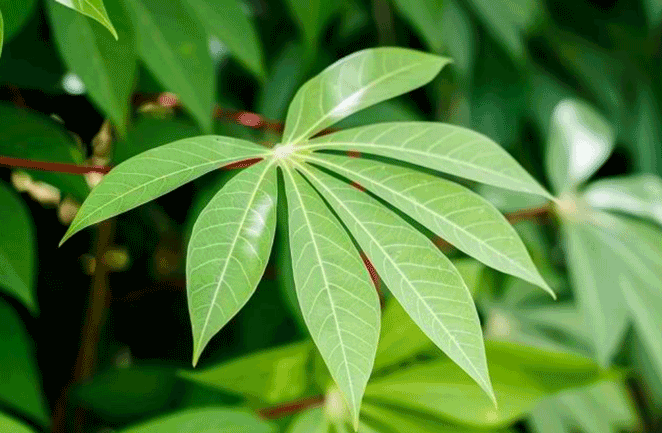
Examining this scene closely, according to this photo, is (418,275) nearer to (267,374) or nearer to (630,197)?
(267,374)

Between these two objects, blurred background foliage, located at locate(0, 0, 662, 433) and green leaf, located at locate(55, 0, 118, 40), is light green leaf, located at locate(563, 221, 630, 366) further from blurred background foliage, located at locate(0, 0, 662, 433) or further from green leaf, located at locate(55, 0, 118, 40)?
green leaf, located at locate(55, 0, 118, 40)

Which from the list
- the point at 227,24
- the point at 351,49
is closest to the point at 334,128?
the point at 227,24

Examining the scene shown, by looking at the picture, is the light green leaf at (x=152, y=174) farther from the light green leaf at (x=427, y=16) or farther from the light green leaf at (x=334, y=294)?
the light green leaf at (x=427, y=16)

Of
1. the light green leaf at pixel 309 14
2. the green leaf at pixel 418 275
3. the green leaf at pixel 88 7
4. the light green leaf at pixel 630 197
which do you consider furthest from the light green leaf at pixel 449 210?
the light green leaf at pixel 630 197

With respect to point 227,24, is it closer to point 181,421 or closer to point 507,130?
point 181,421

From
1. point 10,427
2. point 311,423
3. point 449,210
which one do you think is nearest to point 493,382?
point 311,423
